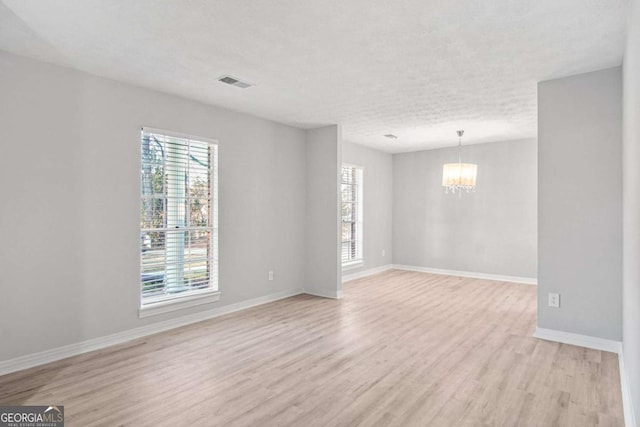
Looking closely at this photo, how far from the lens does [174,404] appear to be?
2.53m

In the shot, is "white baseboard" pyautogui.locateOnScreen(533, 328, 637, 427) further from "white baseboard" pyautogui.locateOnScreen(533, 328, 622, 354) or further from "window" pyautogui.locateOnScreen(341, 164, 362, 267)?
"window" pyautogui.locateOnScreen(341, 164, 362, 267)

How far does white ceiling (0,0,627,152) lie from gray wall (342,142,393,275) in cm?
292

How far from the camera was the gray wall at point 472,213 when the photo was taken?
674 centimetres

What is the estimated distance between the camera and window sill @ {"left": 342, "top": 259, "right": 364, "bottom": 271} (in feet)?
22.9

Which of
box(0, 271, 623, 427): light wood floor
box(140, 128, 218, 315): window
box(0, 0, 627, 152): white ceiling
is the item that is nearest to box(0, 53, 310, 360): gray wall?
box(140, 128, 218, 315): window

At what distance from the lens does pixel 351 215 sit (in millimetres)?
7305

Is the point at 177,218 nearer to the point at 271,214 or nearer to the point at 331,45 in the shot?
the point at 271,214

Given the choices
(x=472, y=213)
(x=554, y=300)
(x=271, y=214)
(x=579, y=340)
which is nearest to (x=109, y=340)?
(x=271, y=214)

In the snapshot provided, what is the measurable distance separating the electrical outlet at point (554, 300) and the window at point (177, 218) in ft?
12.7

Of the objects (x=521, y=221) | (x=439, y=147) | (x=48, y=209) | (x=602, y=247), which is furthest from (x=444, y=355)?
(x=439, y=147)

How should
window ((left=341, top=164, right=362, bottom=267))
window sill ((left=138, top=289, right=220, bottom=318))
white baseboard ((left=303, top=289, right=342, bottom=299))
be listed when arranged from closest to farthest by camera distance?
window sill ((left=138, top=289, right=220, bottom=318)) → white baseboard ((left=303, top=289, right=342, bottom=299)) → window ((left=341, top=164, right=362, bottom=267))

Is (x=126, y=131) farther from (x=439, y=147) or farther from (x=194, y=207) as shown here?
(x=439, y=147)

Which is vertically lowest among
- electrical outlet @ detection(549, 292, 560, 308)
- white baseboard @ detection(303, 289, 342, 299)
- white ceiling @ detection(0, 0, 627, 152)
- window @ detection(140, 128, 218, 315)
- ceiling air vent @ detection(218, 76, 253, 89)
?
white baseboard @ detection(303, 289, 342, 299)

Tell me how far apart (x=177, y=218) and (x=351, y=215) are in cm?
381
